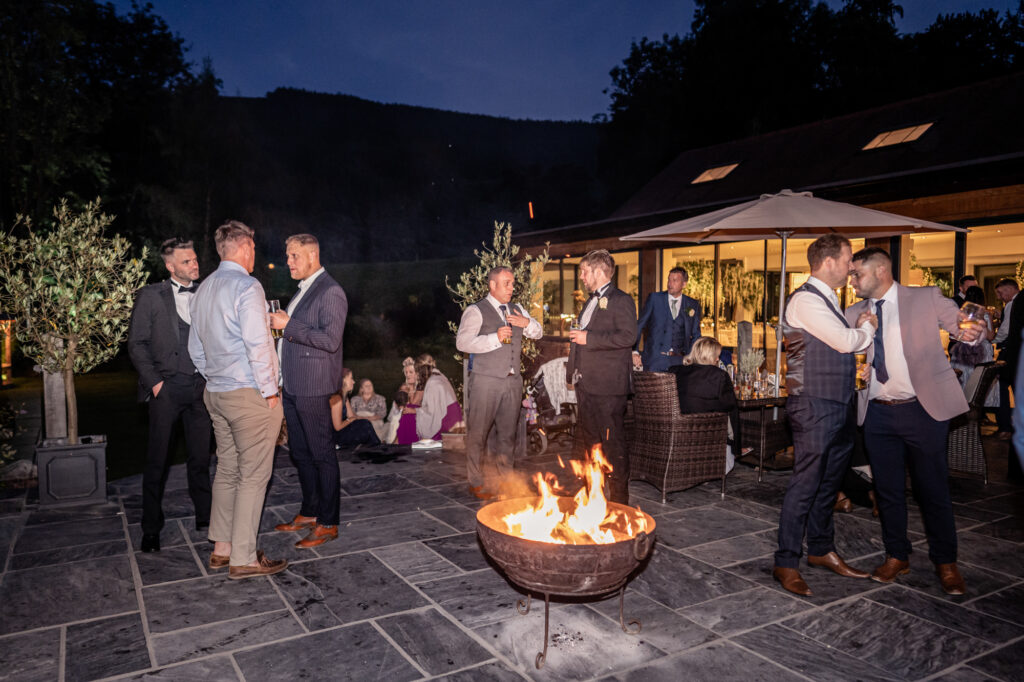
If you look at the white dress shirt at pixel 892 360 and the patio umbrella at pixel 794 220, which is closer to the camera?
the white dress shirt at pixel 892 360

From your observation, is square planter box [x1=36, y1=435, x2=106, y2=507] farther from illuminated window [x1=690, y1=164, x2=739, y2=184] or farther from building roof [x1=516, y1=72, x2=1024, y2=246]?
illuminated window [x1=690, y1=164, x2=739, y2=184]

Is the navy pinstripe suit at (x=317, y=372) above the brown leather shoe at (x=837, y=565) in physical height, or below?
above

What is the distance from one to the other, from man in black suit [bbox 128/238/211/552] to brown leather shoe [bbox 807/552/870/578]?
4.16m

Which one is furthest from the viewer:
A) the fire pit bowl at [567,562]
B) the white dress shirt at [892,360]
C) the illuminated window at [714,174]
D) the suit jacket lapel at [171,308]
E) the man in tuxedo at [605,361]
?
the illuminated window at [714,174]

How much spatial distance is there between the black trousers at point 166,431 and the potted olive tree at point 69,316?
1.52m

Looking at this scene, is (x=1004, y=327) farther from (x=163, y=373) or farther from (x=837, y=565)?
Result: (x=163, y=373)

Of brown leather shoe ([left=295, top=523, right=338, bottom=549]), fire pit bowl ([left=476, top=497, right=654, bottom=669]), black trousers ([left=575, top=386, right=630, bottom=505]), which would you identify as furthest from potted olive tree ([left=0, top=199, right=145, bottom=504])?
fire pit bowl ([left=476, top=497, right=654, bottom=669])

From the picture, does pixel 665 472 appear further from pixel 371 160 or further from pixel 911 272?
pixel 371 160

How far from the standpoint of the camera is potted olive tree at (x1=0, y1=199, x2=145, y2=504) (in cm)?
559

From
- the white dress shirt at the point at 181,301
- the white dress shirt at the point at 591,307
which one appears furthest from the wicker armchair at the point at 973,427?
the white dress shirt at the point at 181,301

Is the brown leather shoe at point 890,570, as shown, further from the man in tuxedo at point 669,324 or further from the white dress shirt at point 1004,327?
the white dress shirt at point 1004,327

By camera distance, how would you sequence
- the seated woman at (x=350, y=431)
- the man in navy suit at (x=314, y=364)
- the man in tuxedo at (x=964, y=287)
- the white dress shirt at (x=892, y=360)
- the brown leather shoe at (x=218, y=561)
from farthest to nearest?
the man in tuxedo at (x=964, y=287), the seated woman at (x=350, y=431), the man in navy suit at (x=314, y=364), the brown leather shoe at (x=218, y=561), the white dress shirt at (x=892, y=360)

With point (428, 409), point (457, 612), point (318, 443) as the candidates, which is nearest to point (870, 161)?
point (428, 409)

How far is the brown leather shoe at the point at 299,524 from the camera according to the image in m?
4.87
